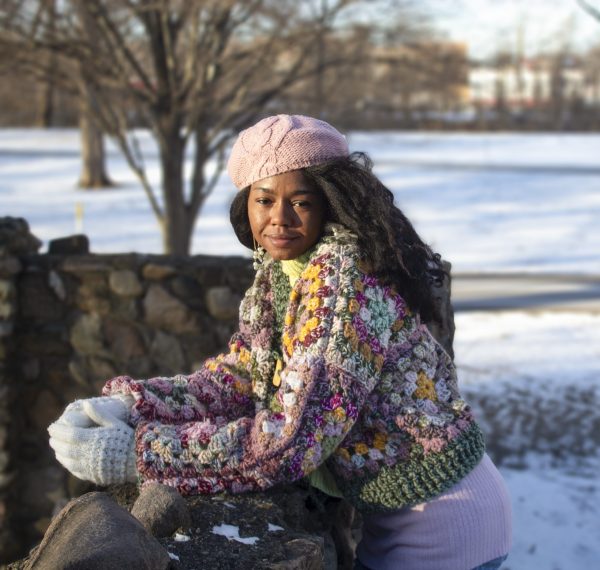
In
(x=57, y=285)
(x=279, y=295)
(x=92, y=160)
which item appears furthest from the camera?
(x=92, y=160)

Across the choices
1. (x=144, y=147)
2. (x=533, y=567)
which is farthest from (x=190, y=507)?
(x=144, y=147)

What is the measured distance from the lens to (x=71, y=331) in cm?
459

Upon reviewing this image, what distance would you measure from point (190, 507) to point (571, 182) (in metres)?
19.2

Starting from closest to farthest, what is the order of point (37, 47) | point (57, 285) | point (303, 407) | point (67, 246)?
point (303, 407), point (57, 285), point (67, 246), point (37, 47)

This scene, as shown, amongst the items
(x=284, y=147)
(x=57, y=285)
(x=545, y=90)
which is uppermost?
(x=545, y=90)

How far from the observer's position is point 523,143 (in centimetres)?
3044

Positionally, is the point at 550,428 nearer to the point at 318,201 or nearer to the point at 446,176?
the point at 318,201

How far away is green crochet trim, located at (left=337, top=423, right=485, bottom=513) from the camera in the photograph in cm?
199

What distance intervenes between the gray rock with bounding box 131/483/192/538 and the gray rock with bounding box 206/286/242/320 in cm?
248

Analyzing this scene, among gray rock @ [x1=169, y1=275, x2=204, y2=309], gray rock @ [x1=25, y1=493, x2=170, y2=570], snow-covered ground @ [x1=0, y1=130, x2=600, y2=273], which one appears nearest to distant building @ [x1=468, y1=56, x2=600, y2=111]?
snow-covered ground @ [x1=0, y1=130, x2=600, y2=273]

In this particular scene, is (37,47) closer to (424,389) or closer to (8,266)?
(8,266)

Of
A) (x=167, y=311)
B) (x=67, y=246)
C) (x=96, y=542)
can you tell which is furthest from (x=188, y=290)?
(x=96, y=542)

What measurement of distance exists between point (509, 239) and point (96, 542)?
41.6 ft

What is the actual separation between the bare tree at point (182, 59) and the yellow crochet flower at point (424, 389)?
14.6 ft
